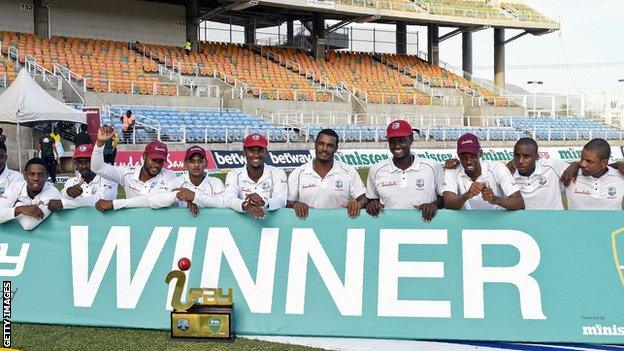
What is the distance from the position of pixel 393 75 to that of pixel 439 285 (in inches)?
1475

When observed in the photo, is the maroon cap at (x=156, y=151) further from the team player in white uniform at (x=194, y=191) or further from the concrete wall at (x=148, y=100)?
the concrete wall at (x=148, y=100)

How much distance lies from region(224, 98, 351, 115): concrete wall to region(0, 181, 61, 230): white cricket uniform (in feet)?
83.8

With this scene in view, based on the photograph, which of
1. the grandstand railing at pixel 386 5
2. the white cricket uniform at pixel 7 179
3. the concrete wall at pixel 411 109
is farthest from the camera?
the grandstand railing at pixel 386 5

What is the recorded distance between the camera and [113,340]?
5.74m

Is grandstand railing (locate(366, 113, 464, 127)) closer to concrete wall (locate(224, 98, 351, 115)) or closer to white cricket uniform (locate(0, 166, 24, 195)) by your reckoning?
concrete wall (locate(224, 98, 351, 115))

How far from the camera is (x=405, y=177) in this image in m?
6.27

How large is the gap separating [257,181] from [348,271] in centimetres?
121

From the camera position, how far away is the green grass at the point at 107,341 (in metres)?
5.53

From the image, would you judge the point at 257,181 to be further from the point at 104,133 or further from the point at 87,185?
the point at 87,185

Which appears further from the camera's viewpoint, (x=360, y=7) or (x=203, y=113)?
(x=360, y=7)

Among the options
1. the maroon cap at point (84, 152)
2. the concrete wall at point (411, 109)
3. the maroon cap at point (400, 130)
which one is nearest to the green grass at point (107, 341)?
the maroon cap at point (84, 152)

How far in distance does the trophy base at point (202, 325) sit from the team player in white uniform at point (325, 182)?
1.25m

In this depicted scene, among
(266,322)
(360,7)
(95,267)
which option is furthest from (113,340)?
(360,7)

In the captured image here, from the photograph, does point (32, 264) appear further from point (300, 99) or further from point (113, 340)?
point (300, 99)
